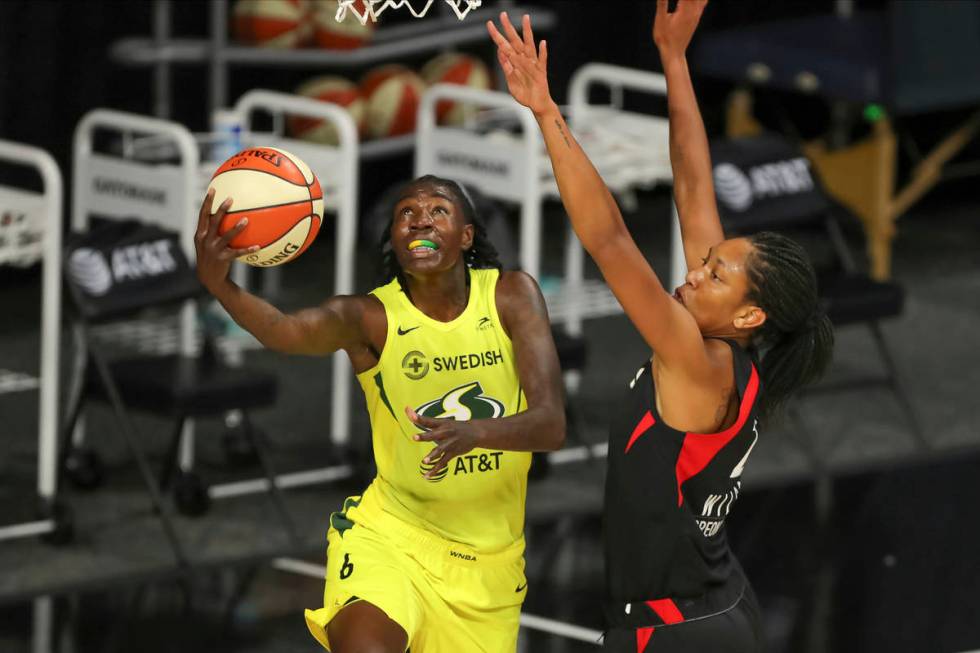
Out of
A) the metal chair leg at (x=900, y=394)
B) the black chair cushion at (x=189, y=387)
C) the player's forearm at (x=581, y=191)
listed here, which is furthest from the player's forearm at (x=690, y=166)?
the metal chair leg at (x=900, y=394)

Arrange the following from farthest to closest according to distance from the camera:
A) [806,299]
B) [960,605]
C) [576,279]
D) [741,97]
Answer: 1. [741,97]
2. [576,279]
3. [960,605]
4. [806,299]

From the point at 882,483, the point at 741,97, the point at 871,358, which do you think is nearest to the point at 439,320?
the point at 882,483

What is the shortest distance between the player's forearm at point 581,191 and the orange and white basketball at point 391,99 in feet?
17.3

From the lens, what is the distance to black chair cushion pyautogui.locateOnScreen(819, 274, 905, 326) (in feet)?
26.8

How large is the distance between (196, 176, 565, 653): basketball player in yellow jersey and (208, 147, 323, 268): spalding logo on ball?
→ 17 cm

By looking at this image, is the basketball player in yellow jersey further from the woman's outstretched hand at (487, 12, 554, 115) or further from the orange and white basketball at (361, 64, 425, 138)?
the orange and white basketball at (361, 64, 425, 138)

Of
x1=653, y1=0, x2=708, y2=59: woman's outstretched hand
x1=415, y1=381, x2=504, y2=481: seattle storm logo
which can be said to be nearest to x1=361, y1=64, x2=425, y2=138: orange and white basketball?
x1=415, y1=381, x2=504, y2=481: seattle storm logo

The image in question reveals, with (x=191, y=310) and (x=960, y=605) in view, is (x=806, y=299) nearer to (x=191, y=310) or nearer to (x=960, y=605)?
(x=960, y=605)

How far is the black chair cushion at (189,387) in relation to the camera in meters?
7.04

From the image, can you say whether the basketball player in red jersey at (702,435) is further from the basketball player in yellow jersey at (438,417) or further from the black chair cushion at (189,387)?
the black chair cushion at (189,387)

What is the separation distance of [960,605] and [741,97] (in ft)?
14.1

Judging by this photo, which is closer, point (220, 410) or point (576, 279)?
point (220, 410)

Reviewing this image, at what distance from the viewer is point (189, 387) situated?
23.1 ft

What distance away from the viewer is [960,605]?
273 inches
